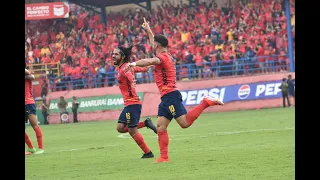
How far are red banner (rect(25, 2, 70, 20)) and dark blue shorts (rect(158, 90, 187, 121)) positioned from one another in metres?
30.5

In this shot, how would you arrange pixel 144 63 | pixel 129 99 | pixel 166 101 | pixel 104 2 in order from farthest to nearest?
pixel 104 2 → pixel 129 99 → pixel 166 101 → pixel 144 63

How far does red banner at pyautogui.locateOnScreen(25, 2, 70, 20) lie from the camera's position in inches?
1647

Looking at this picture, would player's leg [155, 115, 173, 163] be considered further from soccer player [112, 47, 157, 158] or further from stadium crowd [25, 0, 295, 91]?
stadium crowd [25, 0, 295, 91]

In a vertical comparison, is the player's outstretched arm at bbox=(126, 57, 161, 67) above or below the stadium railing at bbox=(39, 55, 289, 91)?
above

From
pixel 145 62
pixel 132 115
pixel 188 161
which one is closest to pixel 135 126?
pixel 132 115

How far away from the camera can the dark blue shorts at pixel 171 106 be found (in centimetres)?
1206

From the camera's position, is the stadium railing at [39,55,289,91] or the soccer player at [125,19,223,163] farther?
the stadium railing at [39,55,289,91]

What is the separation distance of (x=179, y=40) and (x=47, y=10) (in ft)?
29.0

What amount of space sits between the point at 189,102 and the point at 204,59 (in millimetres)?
3018

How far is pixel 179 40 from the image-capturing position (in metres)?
38.8

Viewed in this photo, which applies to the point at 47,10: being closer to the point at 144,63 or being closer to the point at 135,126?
the point at 135,126

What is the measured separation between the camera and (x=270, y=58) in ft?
117

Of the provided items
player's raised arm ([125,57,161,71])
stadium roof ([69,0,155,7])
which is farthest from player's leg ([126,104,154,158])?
stadium roof ([69,0,155,7])
